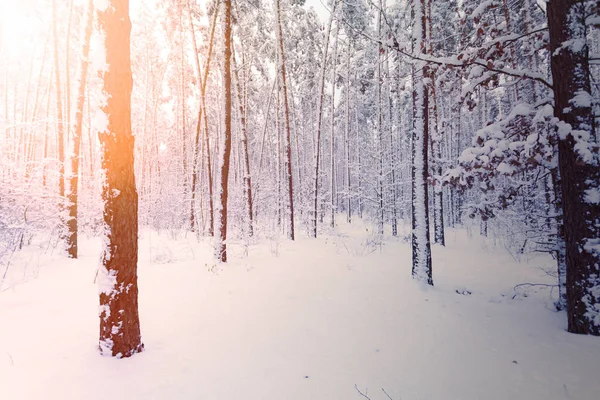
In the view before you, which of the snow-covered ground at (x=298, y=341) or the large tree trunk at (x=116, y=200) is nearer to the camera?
the snow-covered ground at (x=298, y=341)

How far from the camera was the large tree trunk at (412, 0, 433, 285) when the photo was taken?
587 centimetres

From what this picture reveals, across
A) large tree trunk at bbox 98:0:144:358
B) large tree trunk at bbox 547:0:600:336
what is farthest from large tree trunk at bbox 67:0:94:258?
large tree trunk at bbox 547:0:600:336

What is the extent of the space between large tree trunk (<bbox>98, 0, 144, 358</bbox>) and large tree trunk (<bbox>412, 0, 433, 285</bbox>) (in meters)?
5.29

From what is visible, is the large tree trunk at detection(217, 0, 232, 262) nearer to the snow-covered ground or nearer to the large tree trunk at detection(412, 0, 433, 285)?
the snow-covered ground

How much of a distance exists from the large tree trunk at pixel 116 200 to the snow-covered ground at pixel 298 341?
0.30 metres

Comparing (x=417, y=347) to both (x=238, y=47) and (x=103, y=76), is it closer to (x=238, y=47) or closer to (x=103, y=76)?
(x=103, y=76)

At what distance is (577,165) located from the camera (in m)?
3.33

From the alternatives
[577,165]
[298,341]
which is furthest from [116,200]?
[577,165]

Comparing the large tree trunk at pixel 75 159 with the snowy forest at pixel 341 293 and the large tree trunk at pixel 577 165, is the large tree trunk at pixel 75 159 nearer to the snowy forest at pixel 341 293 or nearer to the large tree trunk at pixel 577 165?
the snowy forest at pixel 341 293

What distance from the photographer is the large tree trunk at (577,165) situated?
10.8 ft

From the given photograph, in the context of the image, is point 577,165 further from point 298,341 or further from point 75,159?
point 75,159

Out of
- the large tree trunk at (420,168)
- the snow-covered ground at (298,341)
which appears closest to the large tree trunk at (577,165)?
the snow-covered ground at (298,341)

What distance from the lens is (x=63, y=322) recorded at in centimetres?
363

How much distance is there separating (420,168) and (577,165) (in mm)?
2773
